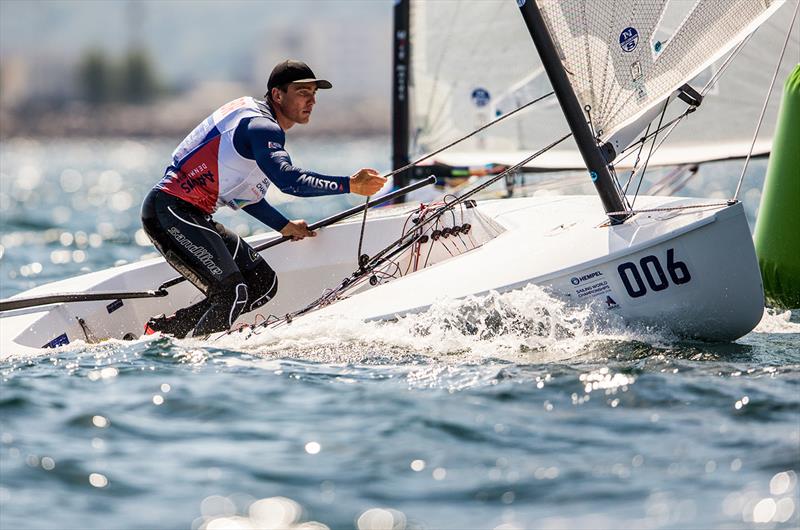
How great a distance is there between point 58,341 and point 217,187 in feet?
3.07

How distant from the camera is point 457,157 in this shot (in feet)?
25.4

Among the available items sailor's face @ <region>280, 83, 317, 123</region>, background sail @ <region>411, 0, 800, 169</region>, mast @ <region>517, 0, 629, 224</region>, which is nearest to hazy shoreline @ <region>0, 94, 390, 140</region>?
background sail @ <region>411, 0, 800, 169</region>

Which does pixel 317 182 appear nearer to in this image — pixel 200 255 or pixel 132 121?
pixel 200 255

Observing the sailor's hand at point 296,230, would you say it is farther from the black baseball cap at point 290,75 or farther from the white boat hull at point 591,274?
the black baseball cap at point 290,75

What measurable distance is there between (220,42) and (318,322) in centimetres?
18306

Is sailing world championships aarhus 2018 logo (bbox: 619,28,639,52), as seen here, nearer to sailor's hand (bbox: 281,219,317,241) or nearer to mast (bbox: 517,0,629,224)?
mast (bbox: 517,0,629,224)

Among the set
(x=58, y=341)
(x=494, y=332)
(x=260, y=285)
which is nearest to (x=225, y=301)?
(x=260, y=285)

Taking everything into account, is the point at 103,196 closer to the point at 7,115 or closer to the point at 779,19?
the point at 779,19

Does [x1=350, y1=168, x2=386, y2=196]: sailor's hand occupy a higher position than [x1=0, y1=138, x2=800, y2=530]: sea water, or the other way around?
[x1=350, y1=168, x2=386, y2=196]: sailor's hand

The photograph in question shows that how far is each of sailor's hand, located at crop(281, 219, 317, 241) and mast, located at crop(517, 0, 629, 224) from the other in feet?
4.57

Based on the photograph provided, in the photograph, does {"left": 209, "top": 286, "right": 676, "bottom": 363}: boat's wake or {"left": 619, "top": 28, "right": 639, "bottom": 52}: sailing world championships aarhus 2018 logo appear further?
{"left": 619, "top": 28, "right": 639, "bottom": 52}: sailing world championships aarhus 2018 logo

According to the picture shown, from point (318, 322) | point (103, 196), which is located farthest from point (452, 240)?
point (103, 196)

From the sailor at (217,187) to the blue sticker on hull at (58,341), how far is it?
0.37 m

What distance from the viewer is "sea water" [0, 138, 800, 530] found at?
2979 millimetres
